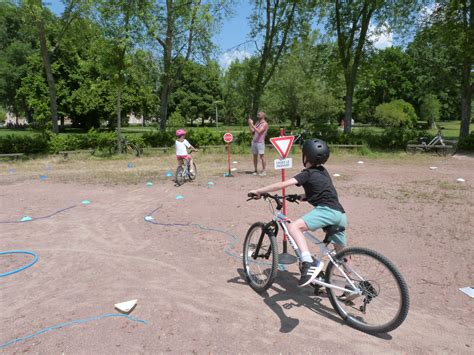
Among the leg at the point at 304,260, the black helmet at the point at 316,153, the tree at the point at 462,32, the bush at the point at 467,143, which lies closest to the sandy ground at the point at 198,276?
the leg at the point at 304,260

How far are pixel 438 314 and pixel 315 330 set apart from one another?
1.32 metres

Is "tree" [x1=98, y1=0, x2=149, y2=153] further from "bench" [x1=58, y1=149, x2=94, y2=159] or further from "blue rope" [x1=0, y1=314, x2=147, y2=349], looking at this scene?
"blue rope" [x1=0, y1=314, x2=147, y2=349]

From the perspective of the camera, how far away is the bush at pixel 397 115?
44062 mm

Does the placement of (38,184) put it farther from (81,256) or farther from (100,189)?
(81,256)

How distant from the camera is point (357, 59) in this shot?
64.0 ft

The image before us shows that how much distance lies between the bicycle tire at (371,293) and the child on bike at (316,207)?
0.25 m

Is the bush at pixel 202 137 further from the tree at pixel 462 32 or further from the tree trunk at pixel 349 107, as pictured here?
the tree at pixel 462 32

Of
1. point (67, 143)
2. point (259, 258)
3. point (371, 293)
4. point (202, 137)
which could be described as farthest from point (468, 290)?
point (67, 143)

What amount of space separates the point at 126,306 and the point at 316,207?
6.76ft

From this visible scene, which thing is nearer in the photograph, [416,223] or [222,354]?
[222,354]

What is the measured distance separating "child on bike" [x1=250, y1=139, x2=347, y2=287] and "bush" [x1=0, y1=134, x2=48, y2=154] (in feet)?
52.5

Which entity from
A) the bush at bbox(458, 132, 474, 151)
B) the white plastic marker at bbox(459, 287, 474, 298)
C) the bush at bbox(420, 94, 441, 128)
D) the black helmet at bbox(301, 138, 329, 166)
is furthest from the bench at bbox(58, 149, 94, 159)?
the bush at bbox(420, 94, 441, 128)

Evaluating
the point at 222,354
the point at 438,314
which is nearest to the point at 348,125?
the point at 438,314

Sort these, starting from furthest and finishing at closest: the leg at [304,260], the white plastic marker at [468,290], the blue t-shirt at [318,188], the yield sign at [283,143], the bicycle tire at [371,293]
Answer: the yield sign at [283,143] < the white plastic marker at [468,290] < the blue t-shirt at [318,188] < the leg at [304,260] < the bicycle tire at [371,293]
